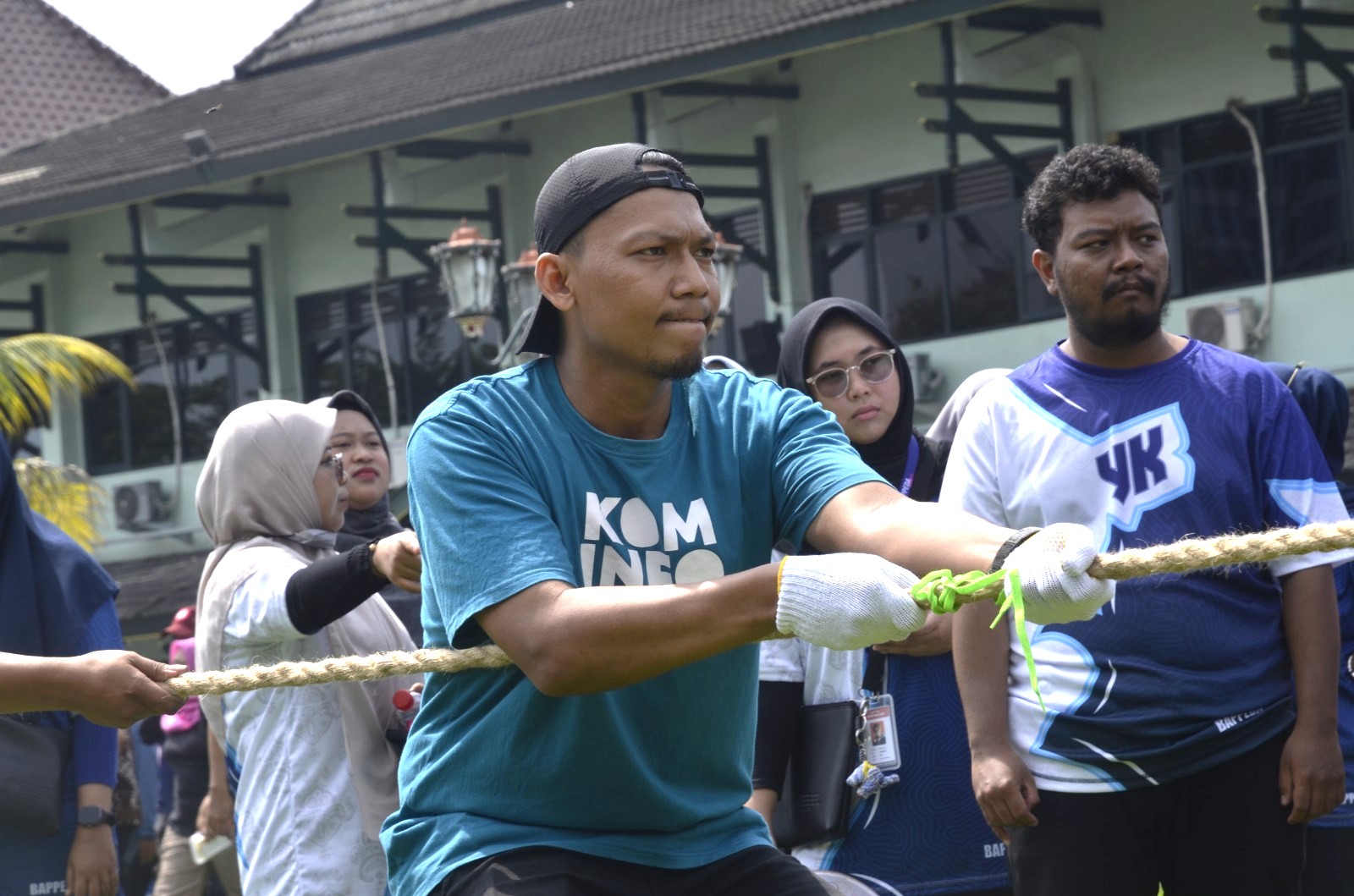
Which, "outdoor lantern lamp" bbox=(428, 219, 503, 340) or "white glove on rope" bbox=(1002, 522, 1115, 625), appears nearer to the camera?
"white glove on rope" bbox=(1002, 522, 1115, 625)

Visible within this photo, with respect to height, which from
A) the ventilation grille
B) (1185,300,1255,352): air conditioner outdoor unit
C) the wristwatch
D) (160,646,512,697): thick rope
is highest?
the ventilation grille

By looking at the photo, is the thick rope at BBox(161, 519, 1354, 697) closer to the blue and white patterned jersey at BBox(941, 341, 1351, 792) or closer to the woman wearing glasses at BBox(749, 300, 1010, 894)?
the blue and white patterned jersey at BBox(941, 341, 1351, 792)

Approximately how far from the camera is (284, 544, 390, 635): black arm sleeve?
4.27 metres

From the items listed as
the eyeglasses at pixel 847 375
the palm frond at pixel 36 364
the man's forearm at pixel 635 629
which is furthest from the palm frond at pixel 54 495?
the man's forearm at pixel 635 629

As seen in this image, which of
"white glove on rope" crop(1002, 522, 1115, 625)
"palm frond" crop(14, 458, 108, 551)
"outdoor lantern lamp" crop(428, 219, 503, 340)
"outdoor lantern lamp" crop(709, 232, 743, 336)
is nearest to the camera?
"white glove on rope" crop(1002, 522, 1115, 625)

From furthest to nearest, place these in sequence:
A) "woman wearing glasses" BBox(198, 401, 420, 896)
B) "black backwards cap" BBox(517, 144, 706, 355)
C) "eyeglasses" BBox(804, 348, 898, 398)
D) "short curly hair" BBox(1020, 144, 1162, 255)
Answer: "eyeglasses" BBox(804, 348, 898, 398) → "woman wearing glasses" BBox(198, 401, 420, 896) → "short curly hair" BBox(1020, 144, 1162, 255) → "black backwards cap" BBox(517, 144, 706, 355)

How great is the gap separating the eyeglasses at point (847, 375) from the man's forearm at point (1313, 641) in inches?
55.0

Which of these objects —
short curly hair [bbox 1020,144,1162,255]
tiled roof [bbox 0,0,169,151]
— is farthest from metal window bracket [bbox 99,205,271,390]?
short curly hair [bbox 1020,144,1162,255]

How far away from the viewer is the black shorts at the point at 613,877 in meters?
2.77

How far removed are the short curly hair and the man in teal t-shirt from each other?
1130 millimetres

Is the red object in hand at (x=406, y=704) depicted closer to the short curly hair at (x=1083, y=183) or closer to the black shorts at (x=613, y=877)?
the black shorts at (x=613, y=877)

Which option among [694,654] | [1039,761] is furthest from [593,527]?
[1039,761]

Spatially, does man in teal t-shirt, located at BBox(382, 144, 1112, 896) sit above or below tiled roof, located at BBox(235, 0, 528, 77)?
below

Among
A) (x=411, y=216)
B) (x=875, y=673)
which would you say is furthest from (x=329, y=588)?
(x=411, y=216)
